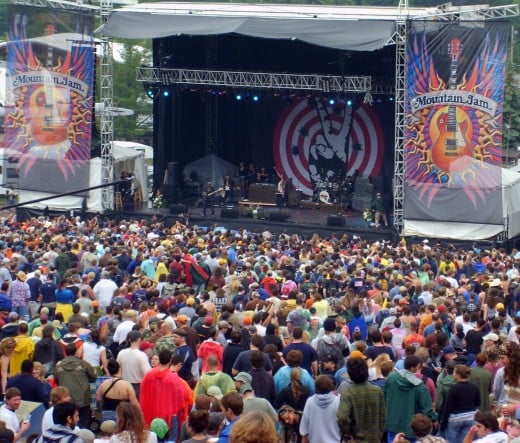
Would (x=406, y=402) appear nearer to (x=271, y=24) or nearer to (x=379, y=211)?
(x=271, y=24)

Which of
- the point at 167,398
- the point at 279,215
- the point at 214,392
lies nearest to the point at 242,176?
the point at 279,215

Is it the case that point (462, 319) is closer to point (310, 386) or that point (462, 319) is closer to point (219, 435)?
point (310, 386)

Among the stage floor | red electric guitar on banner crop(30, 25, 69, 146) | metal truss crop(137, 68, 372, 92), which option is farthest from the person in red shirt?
red electric guitar on banner crop(30, 25, 69, 146)

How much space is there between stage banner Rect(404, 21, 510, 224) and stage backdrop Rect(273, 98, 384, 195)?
476cm

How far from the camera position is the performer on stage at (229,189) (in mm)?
31594

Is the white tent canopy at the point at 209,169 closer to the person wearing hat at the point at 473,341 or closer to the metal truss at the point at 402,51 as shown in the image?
the metal truss at the point at 402,51

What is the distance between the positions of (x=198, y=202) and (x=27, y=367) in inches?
834

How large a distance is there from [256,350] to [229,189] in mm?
20852

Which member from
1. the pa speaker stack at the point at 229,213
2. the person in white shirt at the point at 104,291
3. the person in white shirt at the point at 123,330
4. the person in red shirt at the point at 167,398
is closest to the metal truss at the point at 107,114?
the pa speaker stack at the point at 229,213

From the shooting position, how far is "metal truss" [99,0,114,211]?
29.5 meters

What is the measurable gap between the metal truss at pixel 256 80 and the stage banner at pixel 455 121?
1.80 m

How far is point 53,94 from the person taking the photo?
30234 millimetres

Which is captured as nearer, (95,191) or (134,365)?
(134,365)

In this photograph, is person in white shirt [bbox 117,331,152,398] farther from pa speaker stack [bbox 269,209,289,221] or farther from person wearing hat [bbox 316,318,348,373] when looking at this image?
pa speaker stack [bbox 269,209,289,221]
